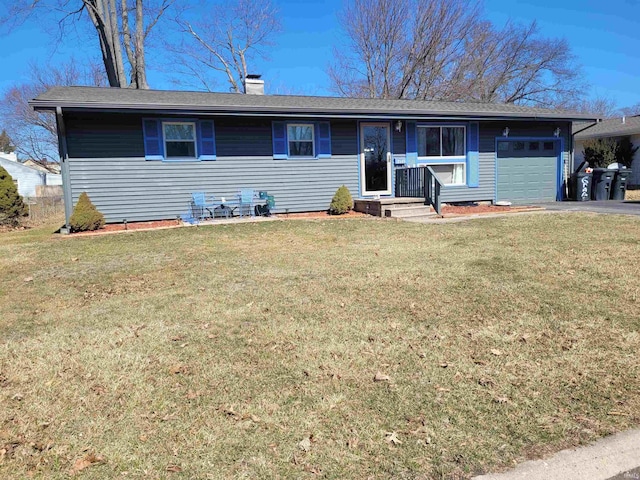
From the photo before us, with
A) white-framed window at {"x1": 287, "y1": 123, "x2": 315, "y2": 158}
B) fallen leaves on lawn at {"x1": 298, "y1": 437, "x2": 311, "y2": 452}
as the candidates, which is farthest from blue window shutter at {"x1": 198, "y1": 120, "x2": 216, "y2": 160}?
fallen leaves on lawn at {"x1": 298, "y1": 437, "x2": 311, "y2": 452}

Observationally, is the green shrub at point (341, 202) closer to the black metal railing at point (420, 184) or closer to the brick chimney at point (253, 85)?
the black metal railing at point (420, 184)

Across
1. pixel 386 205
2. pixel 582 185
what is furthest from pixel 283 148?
pixel 582 185

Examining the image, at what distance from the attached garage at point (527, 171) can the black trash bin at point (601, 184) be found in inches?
47.7

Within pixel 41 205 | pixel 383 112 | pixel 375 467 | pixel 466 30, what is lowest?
pixel 375 467

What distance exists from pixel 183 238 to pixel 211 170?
3.49 metres

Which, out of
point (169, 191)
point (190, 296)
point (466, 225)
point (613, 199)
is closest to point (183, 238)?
point (169, 191)

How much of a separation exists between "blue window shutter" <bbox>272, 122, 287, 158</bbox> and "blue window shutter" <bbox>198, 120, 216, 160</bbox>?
64.8 inches

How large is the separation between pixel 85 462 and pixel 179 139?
33.4ft

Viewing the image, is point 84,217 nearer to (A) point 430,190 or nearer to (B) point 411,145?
(A) point 430,190

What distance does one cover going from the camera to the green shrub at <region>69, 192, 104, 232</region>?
9.87 metres

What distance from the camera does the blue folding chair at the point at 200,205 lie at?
11367mm

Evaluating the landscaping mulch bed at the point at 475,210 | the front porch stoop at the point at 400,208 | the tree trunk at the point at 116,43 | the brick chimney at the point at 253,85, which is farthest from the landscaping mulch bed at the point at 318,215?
the tree trunk at the point at 116,43

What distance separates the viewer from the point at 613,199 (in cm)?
1516

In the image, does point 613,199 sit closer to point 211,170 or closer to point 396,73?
point 211,170
